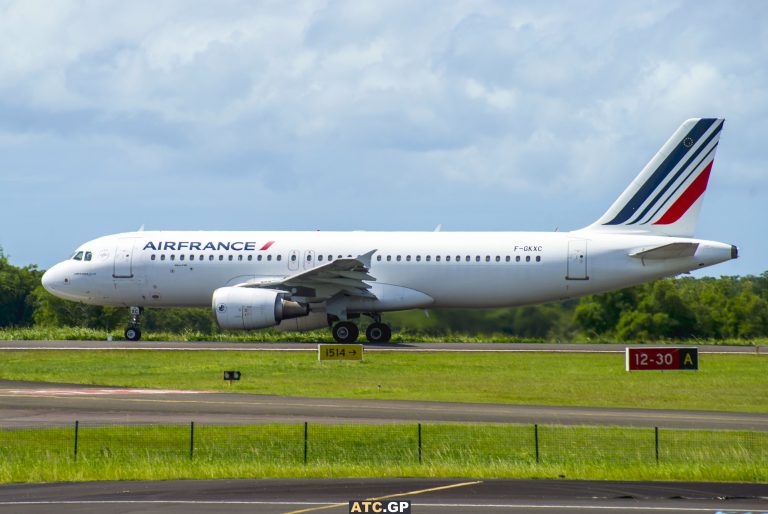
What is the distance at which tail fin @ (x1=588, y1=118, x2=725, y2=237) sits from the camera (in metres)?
51.5

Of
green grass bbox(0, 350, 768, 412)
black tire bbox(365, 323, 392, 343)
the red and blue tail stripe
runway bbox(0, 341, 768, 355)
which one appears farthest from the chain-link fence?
black tire bbox(365, 323, 392, 343)

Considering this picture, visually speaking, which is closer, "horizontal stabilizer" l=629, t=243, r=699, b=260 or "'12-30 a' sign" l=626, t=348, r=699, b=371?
"'12-30 a' sign" l=626, t=348, r=699, b=371

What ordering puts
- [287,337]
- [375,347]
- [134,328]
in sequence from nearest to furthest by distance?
[375,347], [134,328], [287,337]

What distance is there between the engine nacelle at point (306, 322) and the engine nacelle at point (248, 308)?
313 centimetres

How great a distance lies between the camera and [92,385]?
39.5 metres

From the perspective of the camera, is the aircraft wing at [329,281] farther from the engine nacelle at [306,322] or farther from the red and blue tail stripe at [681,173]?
the red and blue tail stripe at [681,173]

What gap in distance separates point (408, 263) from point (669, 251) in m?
11.2

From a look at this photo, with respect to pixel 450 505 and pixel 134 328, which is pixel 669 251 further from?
pixel 450 505

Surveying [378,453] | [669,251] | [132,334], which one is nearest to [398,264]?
[669,251]

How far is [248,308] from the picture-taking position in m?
49.6

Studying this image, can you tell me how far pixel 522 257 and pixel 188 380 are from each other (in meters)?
17.2

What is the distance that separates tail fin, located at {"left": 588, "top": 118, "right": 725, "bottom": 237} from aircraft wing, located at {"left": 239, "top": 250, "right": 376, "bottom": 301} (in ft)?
37.7

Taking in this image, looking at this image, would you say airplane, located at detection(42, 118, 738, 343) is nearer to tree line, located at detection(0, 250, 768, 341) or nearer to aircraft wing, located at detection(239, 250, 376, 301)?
aircraft wing, located at detection(239, 250, 376, 301)

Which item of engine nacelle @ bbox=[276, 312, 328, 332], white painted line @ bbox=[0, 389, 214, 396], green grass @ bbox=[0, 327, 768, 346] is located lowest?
white painted line @ bbox=[0, 389, 214, 396]
